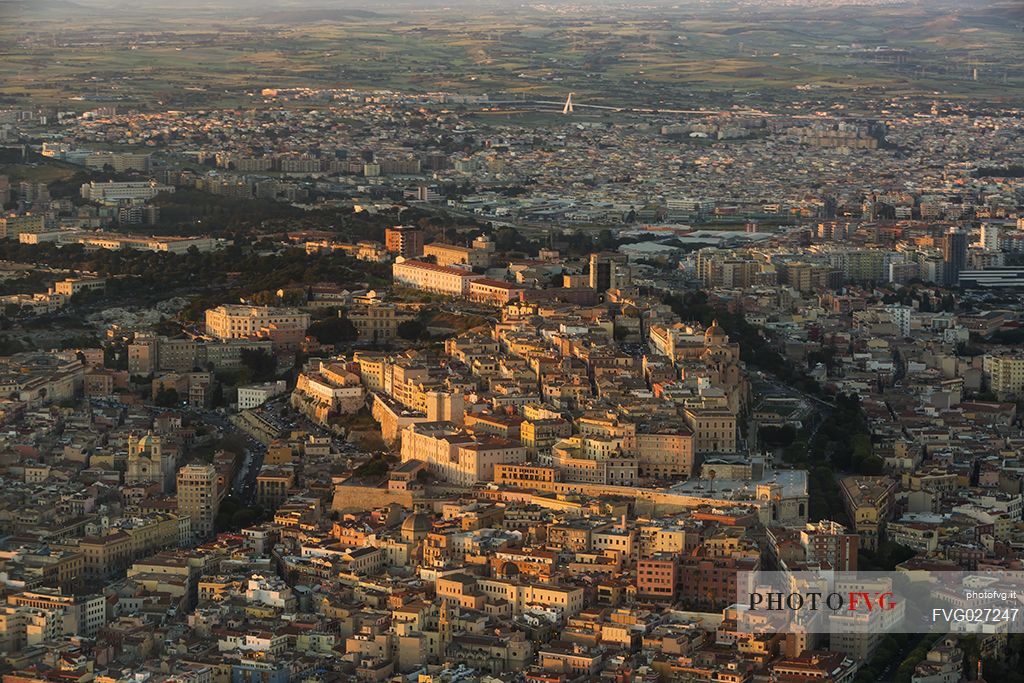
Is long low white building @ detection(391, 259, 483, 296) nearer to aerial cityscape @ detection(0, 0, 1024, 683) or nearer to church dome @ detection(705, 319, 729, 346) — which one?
aerial cityscape @ detection(0, 0, 1024, 683)

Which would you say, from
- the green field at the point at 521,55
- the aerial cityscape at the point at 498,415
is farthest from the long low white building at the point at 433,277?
the green field at the point at 521,55

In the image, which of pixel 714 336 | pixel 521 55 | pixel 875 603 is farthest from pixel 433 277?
pixel 521 55

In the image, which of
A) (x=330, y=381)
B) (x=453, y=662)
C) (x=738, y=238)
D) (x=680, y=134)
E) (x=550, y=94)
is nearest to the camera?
(x=453, y=662)

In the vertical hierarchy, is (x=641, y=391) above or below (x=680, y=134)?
above

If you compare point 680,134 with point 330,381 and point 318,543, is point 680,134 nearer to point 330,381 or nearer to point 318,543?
point 330,381

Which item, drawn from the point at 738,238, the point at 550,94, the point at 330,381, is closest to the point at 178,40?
the point at 550,94

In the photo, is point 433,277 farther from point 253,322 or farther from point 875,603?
point 875,603

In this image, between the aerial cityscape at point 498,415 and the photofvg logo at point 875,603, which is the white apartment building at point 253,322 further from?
the photofvg logo at point 875,603
